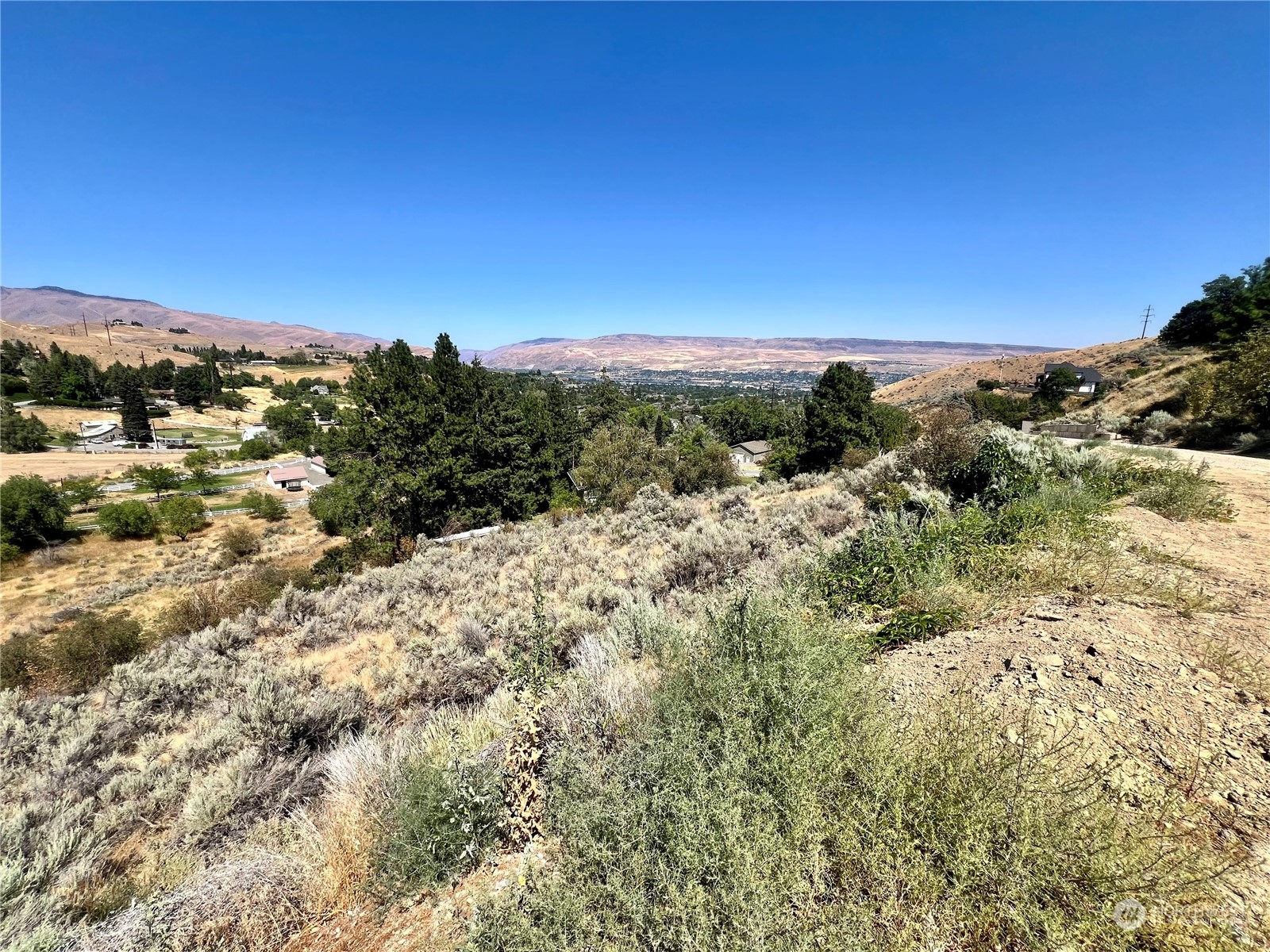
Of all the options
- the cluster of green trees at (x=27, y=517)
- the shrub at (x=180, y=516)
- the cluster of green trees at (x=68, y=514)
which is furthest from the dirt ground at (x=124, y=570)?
the cluster of green trees at (x=27, y=517)

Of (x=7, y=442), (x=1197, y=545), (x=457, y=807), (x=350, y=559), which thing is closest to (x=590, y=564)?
(x=457, y=807)

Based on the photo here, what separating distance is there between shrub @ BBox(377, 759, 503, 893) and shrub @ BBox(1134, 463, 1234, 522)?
8.81m

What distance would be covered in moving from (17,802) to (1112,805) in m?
7.71

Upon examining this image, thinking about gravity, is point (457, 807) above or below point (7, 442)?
above

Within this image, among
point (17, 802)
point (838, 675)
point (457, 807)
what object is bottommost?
point (17, 802)

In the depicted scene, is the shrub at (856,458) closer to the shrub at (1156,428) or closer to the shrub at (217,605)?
the shrub at (1156,428)

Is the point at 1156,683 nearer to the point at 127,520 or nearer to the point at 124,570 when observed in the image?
the point at 124,570

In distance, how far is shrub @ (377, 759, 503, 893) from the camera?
266cm

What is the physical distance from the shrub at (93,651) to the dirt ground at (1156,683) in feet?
40.4

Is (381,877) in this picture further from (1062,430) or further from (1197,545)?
(1062,430)

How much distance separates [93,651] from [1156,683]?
48.4 feet

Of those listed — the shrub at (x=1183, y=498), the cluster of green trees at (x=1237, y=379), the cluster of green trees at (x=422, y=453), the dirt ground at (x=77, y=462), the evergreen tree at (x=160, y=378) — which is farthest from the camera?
the evergreen tree at (x=160, y=378)

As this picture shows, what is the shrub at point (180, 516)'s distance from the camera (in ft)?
99.2

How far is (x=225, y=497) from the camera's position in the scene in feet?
138
